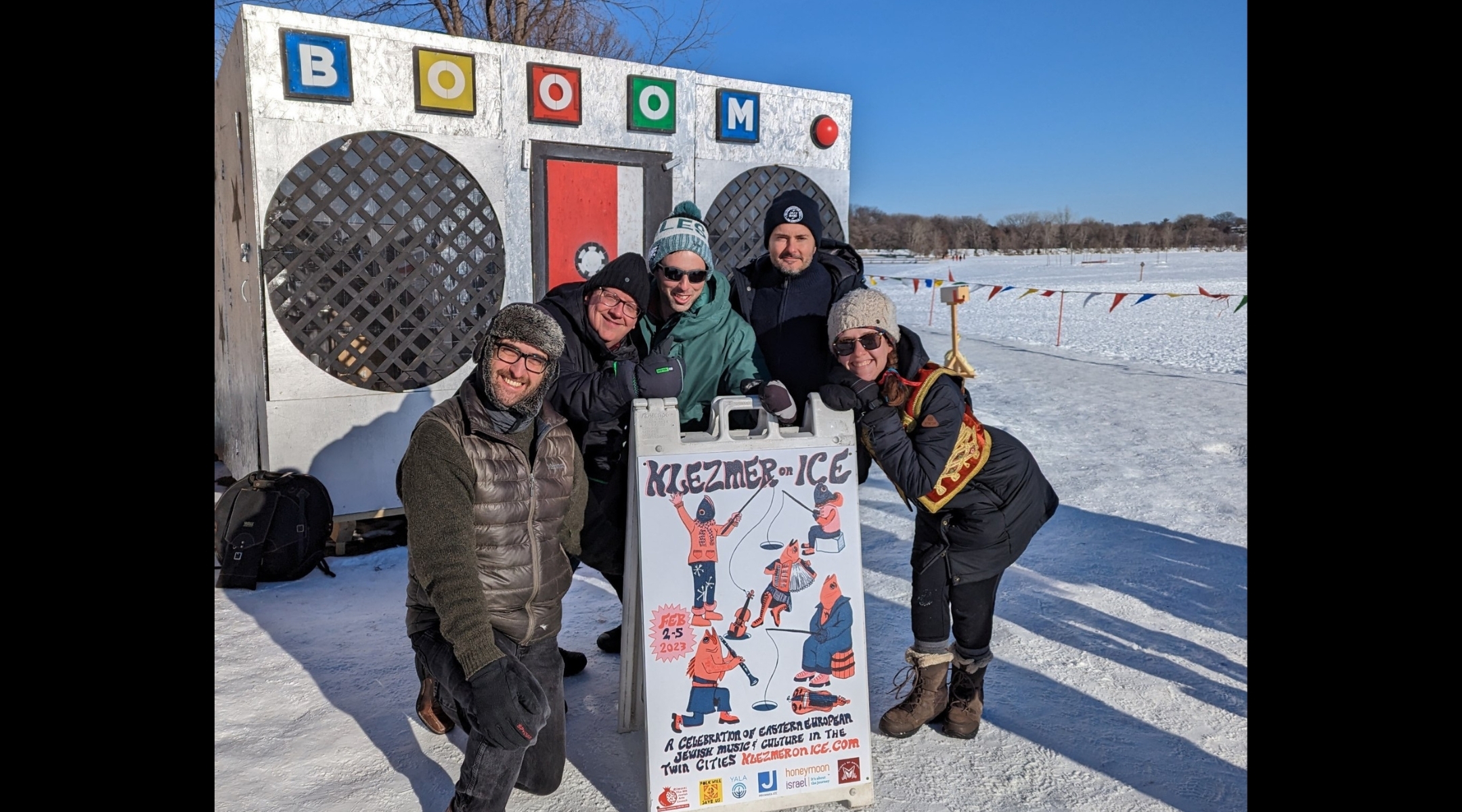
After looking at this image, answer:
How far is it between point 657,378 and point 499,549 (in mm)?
594

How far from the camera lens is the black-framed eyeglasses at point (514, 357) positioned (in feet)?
7.16

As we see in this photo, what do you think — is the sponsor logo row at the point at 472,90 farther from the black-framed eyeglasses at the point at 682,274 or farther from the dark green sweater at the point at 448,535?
the dark green sweater at the point at 448,535

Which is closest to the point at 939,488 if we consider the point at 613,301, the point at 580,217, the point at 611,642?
the point at 613,301

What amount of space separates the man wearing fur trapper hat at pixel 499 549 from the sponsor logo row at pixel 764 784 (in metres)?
0.35

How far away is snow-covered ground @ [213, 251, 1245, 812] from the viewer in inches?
95.3

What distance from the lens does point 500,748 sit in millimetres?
2084

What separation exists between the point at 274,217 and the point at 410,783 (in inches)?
124

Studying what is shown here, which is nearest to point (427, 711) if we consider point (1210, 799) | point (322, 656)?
point (322, 656)

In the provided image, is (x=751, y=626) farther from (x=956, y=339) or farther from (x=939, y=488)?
(x=956, y=339)

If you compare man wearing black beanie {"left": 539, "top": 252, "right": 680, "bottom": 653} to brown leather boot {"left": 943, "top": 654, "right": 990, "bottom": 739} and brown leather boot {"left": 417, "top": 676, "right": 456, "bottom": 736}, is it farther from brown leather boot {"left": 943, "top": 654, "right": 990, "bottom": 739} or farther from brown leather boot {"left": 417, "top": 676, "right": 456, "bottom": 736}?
brown leather boot {"left": 943, "top": 654, "right": 990, "bottom": 739}

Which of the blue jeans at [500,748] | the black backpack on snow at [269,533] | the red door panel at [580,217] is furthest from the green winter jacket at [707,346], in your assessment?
the red door panel at [580,217]
